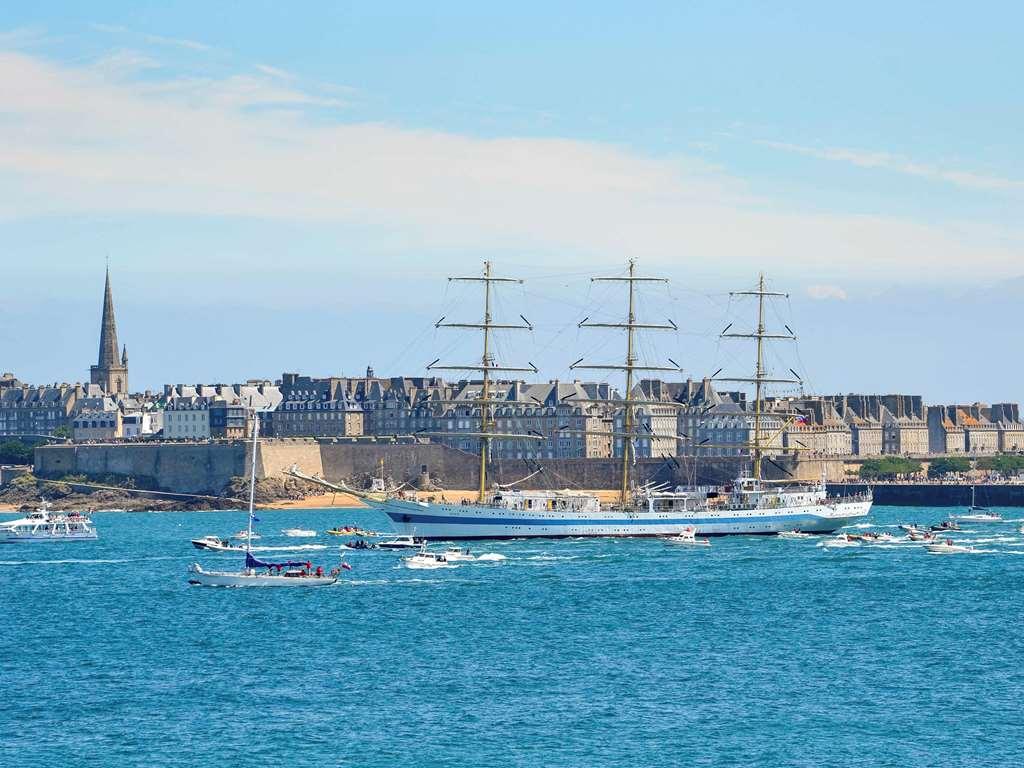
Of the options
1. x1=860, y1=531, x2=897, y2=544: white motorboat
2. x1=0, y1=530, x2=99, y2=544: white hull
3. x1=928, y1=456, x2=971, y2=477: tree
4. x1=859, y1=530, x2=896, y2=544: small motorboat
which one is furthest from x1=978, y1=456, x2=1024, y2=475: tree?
x1=0, y1=530, x2=99, y2=544: white hull

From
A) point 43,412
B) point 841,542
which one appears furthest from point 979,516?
point 43,412

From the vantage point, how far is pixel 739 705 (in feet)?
145

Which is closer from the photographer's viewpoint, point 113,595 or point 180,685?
point 180,685

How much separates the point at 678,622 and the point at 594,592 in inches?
353

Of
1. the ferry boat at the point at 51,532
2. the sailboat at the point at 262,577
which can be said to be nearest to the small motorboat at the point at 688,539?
the sailboat at the point at 262,577

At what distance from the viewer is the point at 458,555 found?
8212 cm

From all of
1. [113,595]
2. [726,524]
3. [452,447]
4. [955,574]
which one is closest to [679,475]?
[452,447]

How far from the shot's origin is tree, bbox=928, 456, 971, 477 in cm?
16725

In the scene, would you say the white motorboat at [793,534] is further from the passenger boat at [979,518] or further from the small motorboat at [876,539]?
the passenger boat at [979,518]

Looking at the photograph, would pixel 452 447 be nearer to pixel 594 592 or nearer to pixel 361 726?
pixel 594 592

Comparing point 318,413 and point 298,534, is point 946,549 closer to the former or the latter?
point 298,534

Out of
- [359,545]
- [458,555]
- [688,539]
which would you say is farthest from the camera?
[688,539]

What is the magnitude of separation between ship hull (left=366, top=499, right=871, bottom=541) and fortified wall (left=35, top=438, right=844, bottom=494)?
4864 centimetres

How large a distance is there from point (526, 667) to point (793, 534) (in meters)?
51.1
